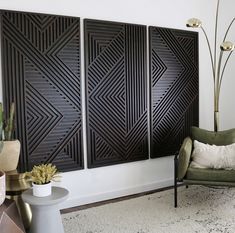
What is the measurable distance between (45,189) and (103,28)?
2.24 m

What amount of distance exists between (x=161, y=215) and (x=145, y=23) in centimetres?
237

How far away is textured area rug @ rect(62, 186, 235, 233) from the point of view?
290 cm

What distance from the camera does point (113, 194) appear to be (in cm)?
381

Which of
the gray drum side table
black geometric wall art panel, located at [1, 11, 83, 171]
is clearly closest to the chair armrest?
black geometric wall art panel, located at [1, 11, 83, 171]

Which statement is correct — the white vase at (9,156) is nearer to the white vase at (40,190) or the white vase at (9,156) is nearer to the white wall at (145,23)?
the white vase at (40,190)

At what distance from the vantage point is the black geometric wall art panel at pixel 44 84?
A: 312cm

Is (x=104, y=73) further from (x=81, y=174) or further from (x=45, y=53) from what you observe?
(x=81, y=174)

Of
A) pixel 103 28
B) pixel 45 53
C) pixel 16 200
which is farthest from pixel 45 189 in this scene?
pixel 103 28

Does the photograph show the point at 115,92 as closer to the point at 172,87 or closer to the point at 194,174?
the point at 172,87

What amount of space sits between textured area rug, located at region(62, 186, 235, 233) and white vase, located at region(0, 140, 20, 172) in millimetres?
895

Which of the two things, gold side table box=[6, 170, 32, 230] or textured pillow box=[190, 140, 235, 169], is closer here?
gold side table box=[6, 170, 32, 230]

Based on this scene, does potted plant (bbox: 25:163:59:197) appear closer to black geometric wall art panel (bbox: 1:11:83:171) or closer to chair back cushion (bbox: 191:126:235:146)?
black geometric wall art panel (bbox: 1:11:83:171)

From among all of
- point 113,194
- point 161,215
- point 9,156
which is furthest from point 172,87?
point 9,156

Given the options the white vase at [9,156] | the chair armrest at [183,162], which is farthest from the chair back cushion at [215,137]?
the white vase at [9,156]
